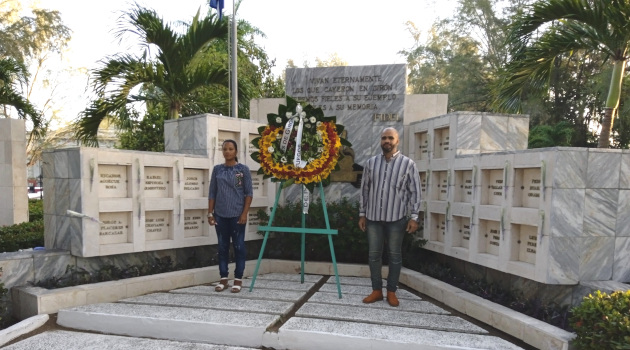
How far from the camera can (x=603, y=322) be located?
2912 millimetres

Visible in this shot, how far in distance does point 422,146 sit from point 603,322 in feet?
11.1

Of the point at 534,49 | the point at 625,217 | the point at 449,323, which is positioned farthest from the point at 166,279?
the point at 534,49

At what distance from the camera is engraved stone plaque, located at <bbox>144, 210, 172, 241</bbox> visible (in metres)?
5.28

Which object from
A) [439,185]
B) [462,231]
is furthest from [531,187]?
[439,185]

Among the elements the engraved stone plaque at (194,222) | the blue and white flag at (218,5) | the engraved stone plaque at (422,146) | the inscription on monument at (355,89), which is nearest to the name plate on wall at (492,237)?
the engraved stone plaque at (422,146)

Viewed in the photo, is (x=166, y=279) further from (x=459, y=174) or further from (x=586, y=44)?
(x=586, y=44)

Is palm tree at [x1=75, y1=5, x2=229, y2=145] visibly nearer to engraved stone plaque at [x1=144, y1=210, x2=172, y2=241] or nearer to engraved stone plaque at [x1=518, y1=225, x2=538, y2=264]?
engraved stone plaque at [x1=144, y1=210, x2=172, y2=241]

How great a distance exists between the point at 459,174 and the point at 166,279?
11.3 ft

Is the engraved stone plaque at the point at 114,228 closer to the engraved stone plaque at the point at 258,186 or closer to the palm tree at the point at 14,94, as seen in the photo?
the engraved stone plaque at the point at 258,186

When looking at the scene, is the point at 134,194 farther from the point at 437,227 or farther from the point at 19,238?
the point at 437,227

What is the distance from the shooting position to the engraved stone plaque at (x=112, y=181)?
4852 mm

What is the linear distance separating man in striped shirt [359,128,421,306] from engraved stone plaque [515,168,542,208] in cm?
94

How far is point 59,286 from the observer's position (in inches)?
176

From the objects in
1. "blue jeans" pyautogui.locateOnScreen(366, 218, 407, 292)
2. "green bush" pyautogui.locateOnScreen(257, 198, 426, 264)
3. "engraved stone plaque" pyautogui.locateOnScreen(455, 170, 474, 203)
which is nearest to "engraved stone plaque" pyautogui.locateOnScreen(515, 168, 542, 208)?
"engraved stone plaque" pyautogui.locateOnScreen(455, 170, 474, 203)
